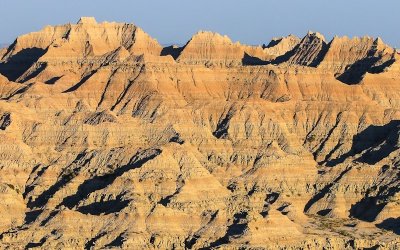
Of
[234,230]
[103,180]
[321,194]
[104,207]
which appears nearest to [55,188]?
[103,180]

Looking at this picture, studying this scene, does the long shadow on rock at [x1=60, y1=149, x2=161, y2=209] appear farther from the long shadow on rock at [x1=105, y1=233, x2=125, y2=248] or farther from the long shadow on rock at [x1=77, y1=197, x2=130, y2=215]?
the long shadow on rock at [x1=105, y1=233, x2=125, y2=248]

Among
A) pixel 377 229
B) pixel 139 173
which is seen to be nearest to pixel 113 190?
pixel 139 173

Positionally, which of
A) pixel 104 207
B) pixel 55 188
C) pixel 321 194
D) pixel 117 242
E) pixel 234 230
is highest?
pixel 321 194

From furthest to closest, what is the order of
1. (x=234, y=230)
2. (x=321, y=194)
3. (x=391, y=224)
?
(x=321, y=194) → (x=391, y=224) → (x=234, y=230)

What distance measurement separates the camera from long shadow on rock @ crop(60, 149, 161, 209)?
178625 millimetres

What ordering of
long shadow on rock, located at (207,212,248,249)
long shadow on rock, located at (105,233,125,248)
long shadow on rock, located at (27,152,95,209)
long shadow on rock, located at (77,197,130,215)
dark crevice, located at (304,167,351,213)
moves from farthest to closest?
1. dark crevice, located at (304,167,351,213)
2. long shadow on rock, located at (27,152,95,209)
3. long shadow on rock, located at (77,197,130,215)
4. long shadow on rock, located at (207,212,248,249)
5. long shadow on rock, located at (105,233,125,248)

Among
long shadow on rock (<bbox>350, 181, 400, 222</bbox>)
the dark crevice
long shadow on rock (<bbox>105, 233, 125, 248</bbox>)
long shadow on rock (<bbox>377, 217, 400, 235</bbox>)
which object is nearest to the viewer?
long shadow on rock (<bbox>105, 233, 125, 248</bbox>)

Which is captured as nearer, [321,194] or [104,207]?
[104,207]

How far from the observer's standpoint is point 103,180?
181 metres

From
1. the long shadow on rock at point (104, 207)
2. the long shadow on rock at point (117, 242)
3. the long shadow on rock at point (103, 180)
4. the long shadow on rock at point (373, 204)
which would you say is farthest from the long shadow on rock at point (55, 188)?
the long shadow on rock at point (373, 204)

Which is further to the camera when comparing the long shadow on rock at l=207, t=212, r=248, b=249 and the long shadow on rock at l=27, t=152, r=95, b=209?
the long shadow on rock at l=27, t=152, r=95, b=209

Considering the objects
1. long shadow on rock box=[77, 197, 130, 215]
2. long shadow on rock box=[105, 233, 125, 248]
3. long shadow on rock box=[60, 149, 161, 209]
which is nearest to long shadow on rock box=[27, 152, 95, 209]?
long shadow on rock box=[60, 149, 161, 209]

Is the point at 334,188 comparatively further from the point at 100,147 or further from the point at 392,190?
the point at 100,147

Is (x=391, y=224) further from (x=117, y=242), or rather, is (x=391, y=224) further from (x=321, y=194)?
(x=117, y=242)
